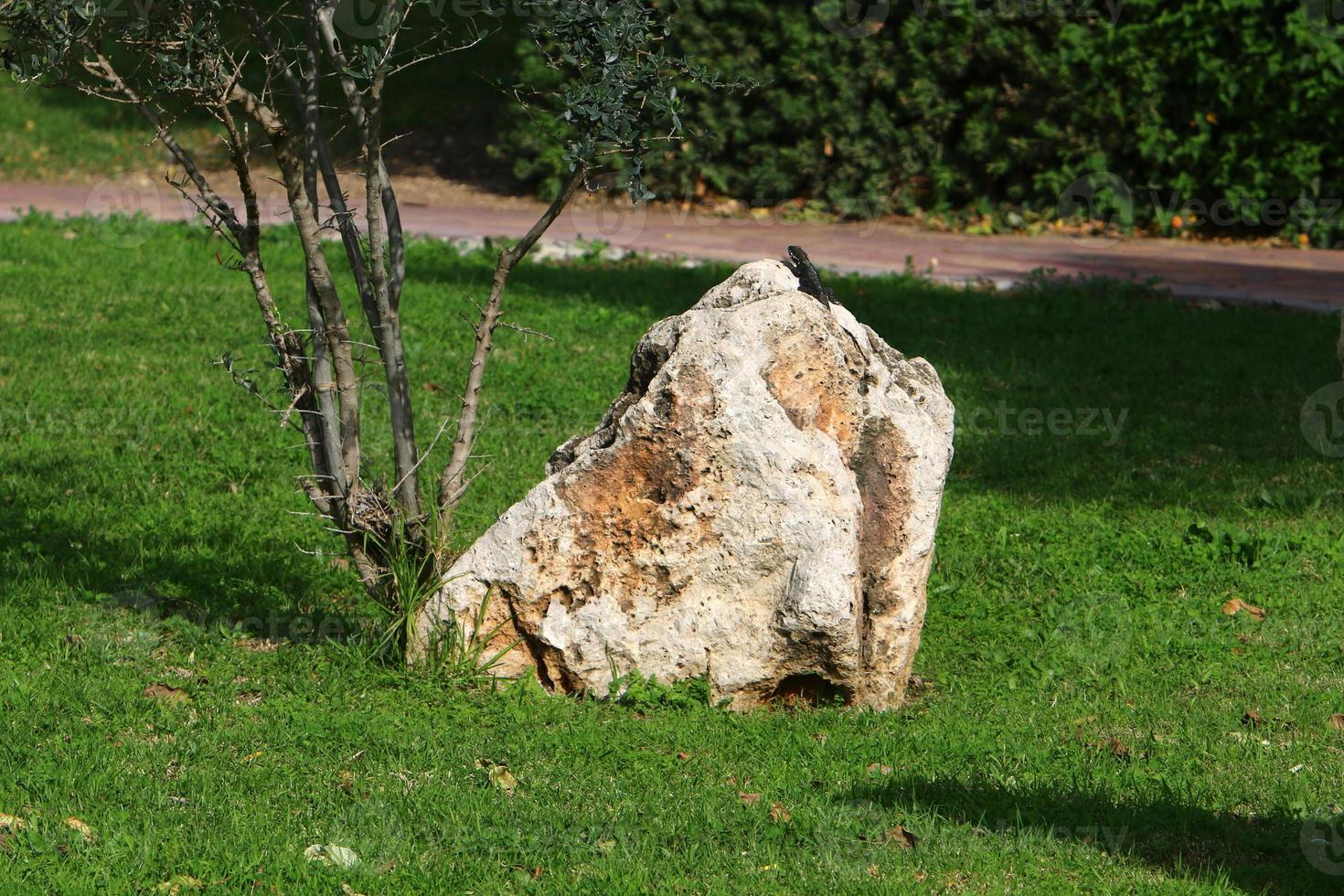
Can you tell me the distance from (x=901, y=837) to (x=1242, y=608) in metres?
2.57

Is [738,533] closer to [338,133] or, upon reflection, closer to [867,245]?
[338,133]

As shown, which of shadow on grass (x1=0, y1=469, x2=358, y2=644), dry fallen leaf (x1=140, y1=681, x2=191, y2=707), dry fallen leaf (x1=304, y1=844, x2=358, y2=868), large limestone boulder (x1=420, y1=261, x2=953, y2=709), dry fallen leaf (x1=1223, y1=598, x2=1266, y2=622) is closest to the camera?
dry fallen leaf (x1=304, y1=844, x2=358, y2=868)

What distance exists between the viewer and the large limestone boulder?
480cm

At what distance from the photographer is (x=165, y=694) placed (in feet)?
16.5

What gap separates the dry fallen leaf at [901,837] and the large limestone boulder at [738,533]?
0.78 m

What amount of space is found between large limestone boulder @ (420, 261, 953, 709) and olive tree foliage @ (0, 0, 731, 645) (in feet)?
1.29

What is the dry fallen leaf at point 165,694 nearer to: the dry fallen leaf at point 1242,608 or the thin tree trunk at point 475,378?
the thin tree trunk at point 475,378

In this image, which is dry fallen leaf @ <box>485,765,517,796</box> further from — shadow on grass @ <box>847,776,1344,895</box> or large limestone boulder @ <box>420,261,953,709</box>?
shadow on grass @ <box>847,776,1344,895</box>

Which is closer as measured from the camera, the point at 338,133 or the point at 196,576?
the point at 338,133

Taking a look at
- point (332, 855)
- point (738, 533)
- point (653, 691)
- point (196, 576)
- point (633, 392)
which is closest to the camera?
point (332, 855)

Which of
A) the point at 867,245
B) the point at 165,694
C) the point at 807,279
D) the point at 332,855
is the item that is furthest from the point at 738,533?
the point at 867,245

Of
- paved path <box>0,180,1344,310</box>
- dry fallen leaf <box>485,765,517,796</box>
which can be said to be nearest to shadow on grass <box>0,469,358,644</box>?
dry fallen leaf <box>485,765,517,796</box>

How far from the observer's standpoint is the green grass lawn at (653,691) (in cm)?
402

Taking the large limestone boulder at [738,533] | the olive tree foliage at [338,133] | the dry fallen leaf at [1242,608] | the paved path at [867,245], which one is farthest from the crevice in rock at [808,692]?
the paved path at [867,245]
